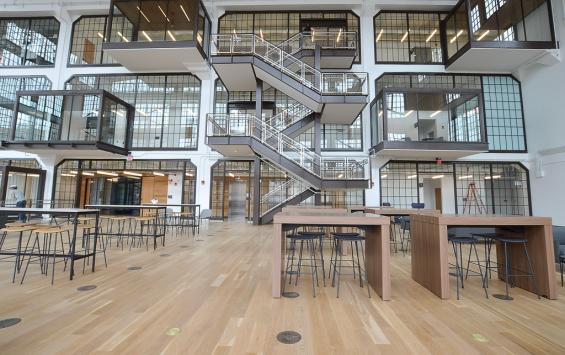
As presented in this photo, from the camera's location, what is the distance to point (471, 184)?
38.4 ft

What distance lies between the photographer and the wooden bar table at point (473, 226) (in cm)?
306

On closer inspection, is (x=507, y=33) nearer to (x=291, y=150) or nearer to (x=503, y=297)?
Result: (x=291, y=150)

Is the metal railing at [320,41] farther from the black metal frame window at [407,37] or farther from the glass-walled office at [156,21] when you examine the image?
the glass-walled office at [156,21]

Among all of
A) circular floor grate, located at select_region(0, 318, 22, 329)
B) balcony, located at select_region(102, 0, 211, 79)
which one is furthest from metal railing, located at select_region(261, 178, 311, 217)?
circular floor grate, located at select_region(0, 318, 22, 329)

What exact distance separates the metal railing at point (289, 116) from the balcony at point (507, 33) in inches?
285

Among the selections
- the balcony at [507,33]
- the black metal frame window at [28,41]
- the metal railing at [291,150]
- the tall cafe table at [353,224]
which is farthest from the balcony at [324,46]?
the black metal frame window at [28,41]

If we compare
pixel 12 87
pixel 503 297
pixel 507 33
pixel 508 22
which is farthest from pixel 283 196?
pixel 12 87

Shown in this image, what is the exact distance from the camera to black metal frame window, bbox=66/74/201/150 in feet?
41.3

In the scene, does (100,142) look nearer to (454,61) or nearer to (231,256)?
(231,256)

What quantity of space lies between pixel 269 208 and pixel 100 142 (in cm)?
787

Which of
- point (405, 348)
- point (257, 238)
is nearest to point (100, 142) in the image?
A: point (257, 238)

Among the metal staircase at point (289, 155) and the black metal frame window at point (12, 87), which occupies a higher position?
the black metal frame window at point (12, 87)

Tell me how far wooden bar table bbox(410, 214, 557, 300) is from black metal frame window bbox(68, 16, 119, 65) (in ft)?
53.4

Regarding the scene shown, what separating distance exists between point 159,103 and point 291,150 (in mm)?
7916
